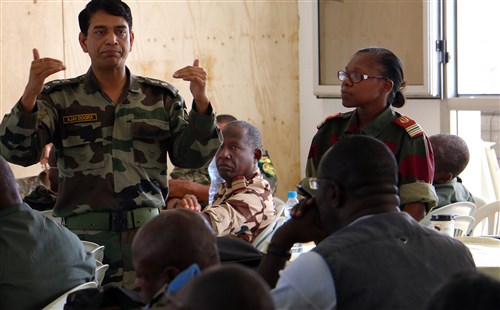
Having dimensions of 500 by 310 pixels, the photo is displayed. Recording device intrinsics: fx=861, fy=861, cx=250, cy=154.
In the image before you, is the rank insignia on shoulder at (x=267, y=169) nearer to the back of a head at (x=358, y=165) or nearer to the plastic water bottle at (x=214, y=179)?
the plastic water bottle at (x=214, y=179)

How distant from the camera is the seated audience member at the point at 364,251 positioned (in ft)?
6.05

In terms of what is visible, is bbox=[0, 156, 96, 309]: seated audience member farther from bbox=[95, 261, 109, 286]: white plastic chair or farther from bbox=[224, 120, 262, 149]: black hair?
bbox=[224, 120, 262, 149]: black hair

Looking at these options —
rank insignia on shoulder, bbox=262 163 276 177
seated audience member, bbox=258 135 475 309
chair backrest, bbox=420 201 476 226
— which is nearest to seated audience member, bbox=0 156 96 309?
seated audience member, bbox=258 135 475 309

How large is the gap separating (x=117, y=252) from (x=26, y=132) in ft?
1.82

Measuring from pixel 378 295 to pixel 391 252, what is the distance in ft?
0.36

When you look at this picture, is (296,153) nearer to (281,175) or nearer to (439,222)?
(281,175)

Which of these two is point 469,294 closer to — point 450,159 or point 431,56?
point 450,159

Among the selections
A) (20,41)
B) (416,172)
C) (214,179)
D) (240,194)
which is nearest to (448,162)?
(240,194)

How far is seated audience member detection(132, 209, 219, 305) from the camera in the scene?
183 cm

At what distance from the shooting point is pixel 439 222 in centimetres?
352

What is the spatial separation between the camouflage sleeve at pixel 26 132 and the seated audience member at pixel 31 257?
0.40 meters

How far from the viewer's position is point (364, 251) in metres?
1.89

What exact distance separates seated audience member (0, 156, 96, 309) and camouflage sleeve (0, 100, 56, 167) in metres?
0.40

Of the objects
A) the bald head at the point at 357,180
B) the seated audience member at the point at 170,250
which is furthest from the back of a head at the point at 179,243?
the bald head at the point at 357,180
